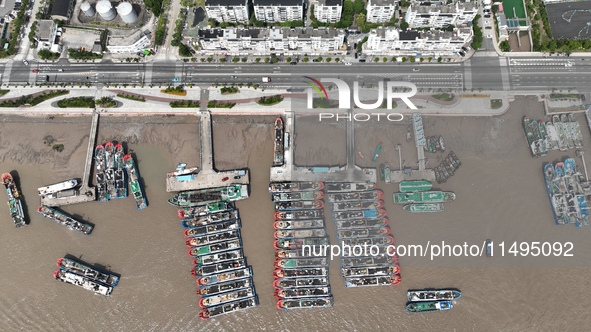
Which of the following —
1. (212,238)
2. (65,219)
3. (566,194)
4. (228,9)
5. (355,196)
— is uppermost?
(228,9)

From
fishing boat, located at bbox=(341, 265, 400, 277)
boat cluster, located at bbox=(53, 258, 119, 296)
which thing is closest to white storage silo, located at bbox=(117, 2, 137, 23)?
boat cluster, located at bbox=(53, 258, 119, 296)

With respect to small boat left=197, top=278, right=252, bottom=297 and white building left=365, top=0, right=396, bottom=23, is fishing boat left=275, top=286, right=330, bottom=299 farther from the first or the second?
white building left=365, top=0, right=396, bottom=23

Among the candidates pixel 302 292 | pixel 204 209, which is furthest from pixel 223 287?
pixel 204 209

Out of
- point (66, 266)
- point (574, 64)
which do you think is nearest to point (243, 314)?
point (66, 266)

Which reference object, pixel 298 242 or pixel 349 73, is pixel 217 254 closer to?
pixel 298 242

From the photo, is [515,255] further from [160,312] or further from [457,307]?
[160,312]

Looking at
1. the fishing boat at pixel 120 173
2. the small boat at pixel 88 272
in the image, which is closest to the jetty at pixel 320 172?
the fishing boat at pixel 120 173
